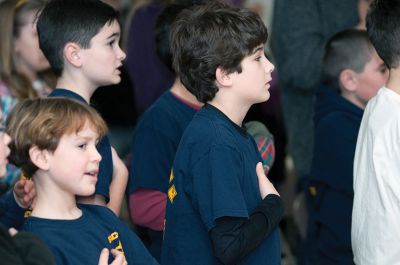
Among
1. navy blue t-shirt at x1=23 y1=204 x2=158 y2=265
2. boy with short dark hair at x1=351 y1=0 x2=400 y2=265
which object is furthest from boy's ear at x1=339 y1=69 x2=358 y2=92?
navy blue t-shirt at x1=23 y1=204 x2=158 y2=265

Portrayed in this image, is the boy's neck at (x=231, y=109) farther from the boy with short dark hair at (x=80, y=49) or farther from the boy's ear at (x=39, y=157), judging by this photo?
the boy's ear at (x=39, y=157)

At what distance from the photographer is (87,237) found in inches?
99.5

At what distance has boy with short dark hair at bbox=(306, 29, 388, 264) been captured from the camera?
3605 mm

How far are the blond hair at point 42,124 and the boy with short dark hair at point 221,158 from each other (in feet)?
1.14

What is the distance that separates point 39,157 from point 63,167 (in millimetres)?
79

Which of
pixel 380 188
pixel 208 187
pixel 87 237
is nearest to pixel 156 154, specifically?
pixel 208 187

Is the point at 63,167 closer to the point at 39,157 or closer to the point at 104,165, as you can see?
the point at 39,157

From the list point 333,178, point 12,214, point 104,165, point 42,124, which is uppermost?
point 42,124

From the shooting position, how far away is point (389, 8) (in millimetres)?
3074

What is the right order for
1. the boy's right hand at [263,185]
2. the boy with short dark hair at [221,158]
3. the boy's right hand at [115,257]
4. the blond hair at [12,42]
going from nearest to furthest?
1. the boy's right hand at [115,257]
2. the boy with short dark hair at [221,158]
3. the boy's right hand at [263,185]
4. the blond hair at [12,42]

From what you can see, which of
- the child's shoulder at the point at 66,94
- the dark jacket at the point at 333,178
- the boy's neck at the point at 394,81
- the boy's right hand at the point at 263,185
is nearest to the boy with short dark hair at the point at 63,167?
the child's shoulder at the point at 66,94

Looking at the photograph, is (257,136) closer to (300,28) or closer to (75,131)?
(75,131)

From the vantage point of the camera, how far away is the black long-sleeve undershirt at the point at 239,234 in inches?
101

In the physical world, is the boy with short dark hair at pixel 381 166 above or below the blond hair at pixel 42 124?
below
